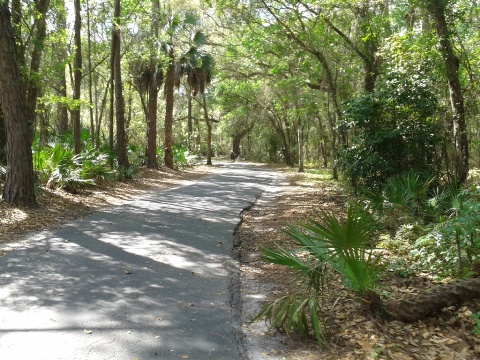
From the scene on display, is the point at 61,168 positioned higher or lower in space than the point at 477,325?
higher

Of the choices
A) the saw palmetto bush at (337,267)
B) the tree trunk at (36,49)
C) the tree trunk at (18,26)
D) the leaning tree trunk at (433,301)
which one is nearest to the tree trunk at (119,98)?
the tree trunk at (36,49)

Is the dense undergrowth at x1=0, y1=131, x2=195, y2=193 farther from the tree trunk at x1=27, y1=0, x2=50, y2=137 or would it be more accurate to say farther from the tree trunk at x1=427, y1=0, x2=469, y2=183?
the tree trunk at x1=427, y1=0, x2=469, y2=183

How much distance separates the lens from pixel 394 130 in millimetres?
10258

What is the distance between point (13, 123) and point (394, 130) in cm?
900

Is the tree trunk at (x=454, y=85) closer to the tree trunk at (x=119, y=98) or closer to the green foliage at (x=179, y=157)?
the tree trunk at (x=119, y=98)

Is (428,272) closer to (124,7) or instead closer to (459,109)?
(459,109)

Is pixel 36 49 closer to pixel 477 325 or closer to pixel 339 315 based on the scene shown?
pixel 339 315

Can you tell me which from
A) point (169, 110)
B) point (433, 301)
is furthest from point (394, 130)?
point (169, 110)

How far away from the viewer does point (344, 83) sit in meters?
18.6

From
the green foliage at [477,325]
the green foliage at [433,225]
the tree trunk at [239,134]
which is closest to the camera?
the green foliage at [477,325]

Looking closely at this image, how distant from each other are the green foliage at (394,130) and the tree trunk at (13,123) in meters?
8.03

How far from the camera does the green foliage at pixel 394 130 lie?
10.2m

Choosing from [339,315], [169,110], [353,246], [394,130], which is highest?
[169,110]

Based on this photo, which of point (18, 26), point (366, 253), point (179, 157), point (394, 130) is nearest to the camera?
point (366, 253)
